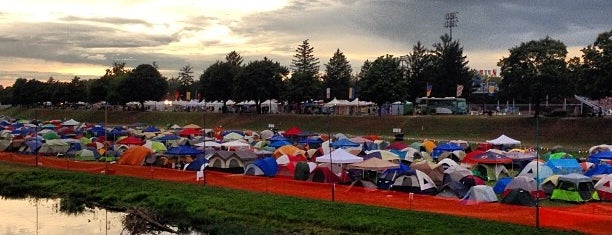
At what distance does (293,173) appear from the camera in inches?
1246

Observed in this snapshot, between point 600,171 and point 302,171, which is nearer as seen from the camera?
point 600,171

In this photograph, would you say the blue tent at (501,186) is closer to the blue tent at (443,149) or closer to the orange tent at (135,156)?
the blue tent at (443,149)

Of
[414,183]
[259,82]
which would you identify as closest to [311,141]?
[414,183]

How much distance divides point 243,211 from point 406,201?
6432mm

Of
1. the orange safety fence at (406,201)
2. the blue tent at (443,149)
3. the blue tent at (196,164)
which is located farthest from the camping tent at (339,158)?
the blue tent at (443,149)

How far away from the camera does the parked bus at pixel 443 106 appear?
3217 inches

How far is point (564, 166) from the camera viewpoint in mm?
30984

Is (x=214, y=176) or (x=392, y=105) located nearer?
(x=214, y=176)

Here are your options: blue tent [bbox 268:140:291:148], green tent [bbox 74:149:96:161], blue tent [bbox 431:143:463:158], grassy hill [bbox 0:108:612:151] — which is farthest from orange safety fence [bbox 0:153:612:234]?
blue tent [bbox 431:143:463:158]

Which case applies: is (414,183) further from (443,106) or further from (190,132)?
(443,106)

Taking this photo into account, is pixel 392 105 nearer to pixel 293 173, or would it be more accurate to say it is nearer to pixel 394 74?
pixel 394 74

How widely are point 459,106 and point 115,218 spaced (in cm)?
6529

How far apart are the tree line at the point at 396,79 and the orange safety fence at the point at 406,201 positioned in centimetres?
3835

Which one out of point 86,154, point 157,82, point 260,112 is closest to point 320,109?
point 260,112
